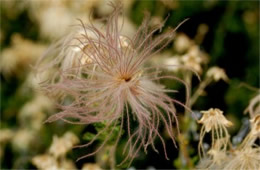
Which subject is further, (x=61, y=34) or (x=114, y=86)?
(x=61, y=34)

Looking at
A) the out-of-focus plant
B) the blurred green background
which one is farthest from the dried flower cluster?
the blurred green background

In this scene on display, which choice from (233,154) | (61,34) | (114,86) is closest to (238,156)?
(233,154)

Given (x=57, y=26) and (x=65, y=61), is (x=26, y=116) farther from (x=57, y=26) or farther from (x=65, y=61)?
(x=65, y=61)

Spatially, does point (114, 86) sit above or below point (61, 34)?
below

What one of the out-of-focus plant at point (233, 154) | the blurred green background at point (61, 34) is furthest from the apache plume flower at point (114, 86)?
→ the blurred green background at point (61, 34)

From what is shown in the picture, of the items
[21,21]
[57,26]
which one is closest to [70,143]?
[57,26]

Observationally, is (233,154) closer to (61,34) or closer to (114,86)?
(114,86)

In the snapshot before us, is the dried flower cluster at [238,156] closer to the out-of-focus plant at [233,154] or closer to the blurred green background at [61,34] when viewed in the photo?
the out-of-focus plant at [233,154]

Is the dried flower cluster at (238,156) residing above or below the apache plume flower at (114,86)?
below
